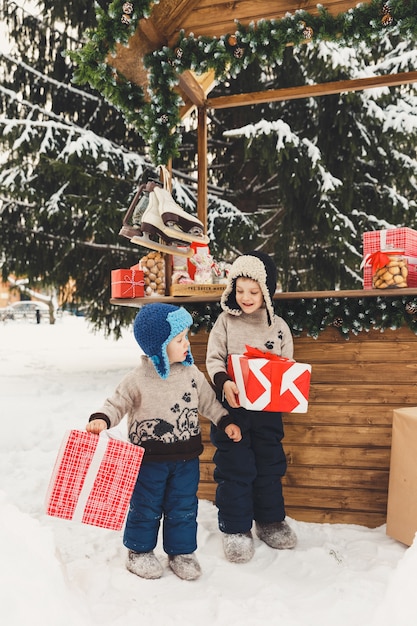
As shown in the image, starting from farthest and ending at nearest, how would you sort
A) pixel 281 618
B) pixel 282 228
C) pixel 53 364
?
pixel 53 364
pixel 282 228
pixel 281 618

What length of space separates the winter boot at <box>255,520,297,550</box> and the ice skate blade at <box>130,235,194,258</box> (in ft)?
5.61

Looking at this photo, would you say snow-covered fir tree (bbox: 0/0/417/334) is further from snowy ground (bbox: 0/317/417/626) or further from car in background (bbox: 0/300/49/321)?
car in background (bbox: 0/300/49/321)

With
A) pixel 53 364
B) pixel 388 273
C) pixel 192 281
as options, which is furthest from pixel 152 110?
pixel 53 364

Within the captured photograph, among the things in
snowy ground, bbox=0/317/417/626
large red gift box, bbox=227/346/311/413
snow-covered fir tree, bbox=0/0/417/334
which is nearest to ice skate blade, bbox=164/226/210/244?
large red gift box, bbox=227/346/311/413

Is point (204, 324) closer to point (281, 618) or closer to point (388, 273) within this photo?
point (388, 273)

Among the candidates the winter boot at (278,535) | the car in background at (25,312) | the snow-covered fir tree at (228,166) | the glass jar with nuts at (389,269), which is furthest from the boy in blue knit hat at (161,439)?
the car in background at (25,312)

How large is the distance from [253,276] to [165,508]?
1309 mm

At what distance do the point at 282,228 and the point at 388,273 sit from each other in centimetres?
498

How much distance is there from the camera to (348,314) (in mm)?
3225

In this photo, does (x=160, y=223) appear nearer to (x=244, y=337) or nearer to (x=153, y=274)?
(x=153, y=274)

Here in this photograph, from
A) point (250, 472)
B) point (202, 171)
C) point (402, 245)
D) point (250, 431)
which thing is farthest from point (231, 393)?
point (202, 171)

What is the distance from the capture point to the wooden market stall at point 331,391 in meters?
3.22

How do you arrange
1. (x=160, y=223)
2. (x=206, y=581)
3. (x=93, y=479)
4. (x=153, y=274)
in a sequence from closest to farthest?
(x=93, y=479) < (x=206, y=581) < (x=160, y=223) < (x=153, y=274)

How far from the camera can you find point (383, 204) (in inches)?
301
